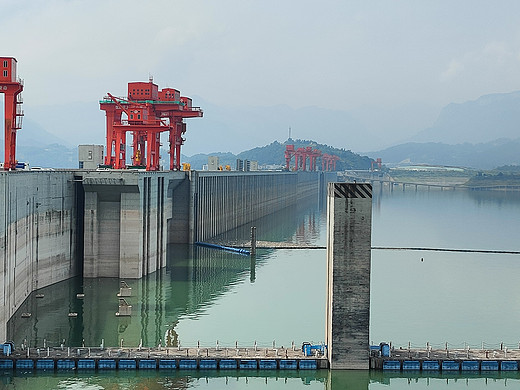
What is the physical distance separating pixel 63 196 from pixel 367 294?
28.2 m

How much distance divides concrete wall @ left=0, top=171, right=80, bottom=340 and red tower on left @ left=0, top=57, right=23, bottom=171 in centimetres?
231

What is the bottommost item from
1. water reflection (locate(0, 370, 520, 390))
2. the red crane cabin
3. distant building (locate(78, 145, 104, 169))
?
water reflection (locate(0, 370, 520, 390))

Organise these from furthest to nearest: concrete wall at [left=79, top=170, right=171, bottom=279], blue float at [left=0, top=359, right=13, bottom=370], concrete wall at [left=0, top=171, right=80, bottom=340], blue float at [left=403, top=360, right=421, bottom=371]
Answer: concrete wall at [left=79, top=170, right=171, bottom=279]
concrete wall at [left=0, top=171, right=80, bottom=340]
blue float at [left=403, top=360, right=421, bottom=371]
blue float at [left=0, top=359, right=13, bottom=370]

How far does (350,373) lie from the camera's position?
105 feet

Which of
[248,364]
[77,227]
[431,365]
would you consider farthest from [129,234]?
[431,365]

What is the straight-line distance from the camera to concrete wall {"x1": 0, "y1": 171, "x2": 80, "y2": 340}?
3900 cm

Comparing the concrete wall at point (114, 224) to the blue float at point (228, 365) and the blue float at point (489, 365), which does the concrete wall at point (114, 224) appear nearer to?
the blue float at point (228, 365)

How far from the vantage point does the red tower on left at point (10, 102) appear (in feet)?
150

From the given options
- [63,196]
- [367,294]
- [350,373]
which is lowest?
[350,373]

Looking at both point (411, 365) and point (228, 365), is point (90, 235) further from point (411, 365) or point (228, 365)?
point (411, 365)

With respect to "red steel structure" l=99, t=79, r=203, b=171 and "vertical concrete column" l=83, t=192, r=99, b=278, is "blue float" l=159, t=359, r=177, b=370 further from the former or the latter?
"red steel structure" l=99, t=79, r=203, b=171

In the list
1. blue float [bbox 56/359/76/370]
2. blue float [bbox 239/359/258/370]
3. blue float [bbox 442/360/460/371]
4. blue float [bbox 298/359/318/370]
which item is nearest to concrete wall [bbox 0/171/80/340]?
blue float [bbox 56/359/76/370]

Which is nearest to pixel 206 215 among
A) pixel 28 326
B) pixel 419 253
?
pixel 419 253

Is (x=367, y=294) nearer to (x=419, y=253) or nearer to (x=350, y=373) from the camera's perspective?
(x=350, y=373)
